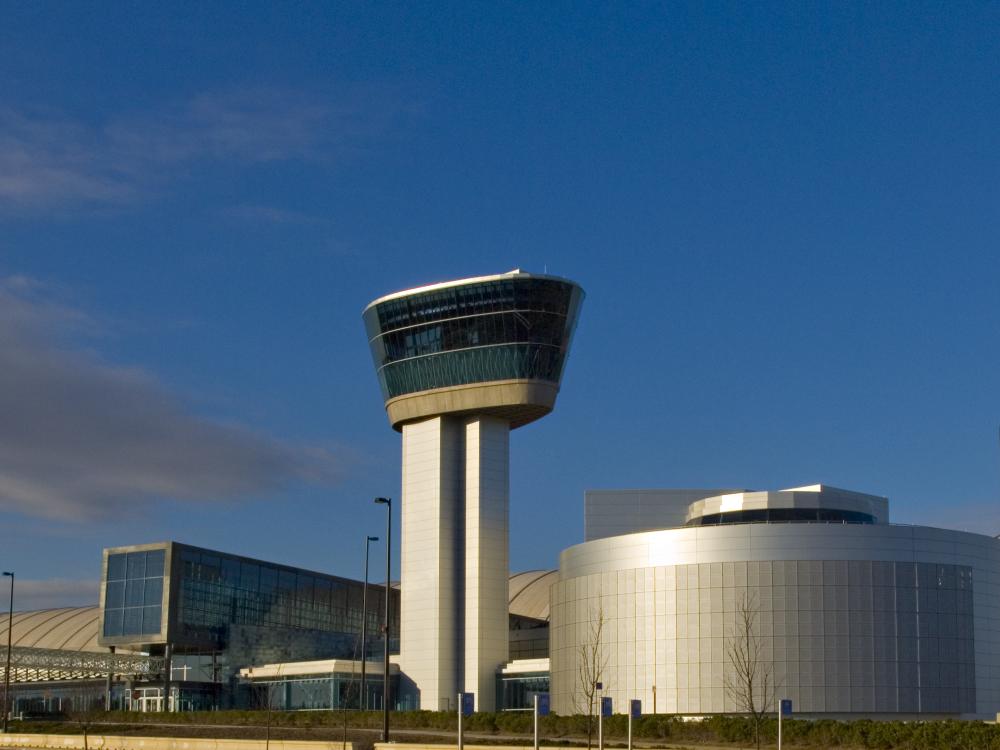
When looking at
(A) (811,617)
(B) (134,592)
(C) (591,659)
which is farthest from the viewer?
(B) (134,592)

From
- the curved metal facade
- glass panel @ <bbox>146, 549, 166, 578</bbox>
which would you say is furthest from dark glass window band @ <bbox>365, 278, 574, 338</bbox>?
glass panel @ <bbox>146, 549, 166, 578</bbox>

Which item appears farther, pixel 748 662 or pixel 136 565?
pixel 136 565

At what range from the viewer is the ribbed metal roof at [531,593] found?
150 meters

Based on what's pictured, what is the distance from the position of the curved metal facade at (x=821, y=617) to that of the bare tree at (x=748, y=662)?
42 cm

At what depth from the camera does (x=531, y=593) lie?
154875 mm

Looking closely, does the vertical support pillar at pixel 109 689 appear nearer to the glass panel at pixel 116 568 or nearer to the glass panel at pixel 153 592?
the glass panel at pixel 153 592

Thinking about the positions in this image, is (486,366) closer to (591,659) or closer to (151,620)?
(591,659)

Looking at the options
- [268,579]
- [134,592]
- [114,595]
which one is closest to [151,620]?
[134,592]

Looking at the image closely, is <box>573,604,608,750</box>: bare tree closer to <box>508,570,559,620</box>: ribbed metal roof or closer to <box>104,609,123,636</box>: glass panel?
<box>104,609,123,636</box>: glass panel

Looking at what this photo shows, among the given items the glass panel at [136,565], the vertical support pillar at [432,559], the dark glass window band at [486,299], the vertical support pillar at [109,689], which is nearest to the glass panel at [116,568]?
the glass panel at [136,565]

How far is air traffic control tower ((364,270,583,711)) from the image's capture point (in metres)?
109

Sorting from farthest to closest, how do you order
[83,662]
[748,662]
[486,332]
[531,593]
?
1. [531,593]
2. [486,332]
3. [83,662]
4. [748,662]

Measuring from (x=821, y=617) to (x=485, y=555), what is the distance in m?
29.6

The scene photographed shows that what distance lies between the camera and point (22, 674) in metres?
127
